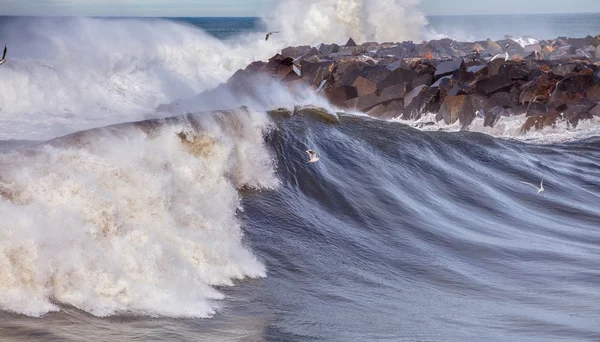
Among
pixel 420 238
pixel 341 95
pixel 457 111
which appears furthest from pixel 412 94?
pixel 420 238

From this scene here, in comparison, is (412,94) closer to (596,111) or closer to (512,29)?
(596,111)

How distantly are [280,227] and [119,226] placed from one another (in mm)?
3297

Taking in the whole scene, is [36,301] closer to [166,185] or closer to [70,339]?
[70,339]

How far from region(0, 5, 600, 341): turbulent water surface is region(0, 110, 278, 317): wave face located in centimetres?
2

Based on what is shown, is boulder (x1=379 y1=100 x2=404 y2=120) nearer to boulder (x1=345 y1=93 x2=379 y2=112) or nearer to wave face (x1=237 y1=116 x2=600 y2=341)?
boulder (x1=345 y1=93 x2=379 y2=112)

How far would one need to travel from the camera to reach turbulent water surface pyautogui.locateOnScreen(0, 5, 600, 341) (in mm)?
6582

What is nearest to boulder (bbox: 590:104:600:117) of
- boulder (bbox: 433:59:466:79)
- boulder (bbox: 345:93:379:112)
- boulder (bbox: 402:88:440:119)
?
boulder (bbox: 433:59:466:79)

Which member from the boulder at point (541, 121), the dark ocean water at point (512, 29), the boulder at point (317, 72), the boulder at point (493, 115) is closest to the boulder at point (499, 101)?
the boulder at point (493, 115)

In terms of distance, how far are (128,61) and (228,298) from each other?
17.3 m

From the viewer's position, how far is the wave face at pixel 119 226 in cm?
641

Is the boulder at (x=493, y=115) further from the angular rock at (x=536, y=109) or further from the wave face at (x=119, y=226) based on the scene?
the wave face at (x=119, y=226)

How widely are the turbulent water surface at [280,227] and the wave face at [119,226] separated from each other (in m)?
0.02

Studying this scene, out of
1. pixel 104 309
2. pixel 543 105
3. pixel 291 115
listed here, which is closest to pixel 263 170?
pixel 291 115

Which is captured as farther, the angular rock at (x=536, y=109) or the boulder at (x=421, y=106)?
the angular rock at (x=536, y=109)
